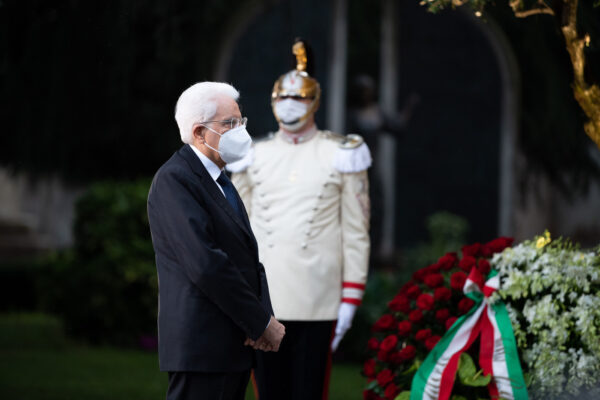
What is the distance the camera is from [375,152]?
921 cm

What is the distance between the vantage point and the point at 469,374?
411 cm

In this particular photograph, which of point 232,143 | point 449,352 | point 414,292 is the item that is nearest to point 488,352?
point 449,352

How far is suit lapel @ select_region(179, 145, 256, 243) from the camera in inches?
124

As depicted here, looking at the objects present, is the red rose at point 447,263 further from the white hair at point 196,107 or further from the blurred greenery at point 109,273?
the blurred greenery at point 109,273

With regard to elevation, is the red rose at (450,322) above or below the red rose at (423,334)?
above

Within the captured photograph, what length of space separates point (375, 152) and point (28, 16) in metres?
3.40

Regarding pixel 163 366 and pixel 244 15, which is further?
pixel 244 15

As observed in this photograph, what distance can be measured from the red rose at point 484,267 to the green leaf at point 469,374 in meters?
0.38

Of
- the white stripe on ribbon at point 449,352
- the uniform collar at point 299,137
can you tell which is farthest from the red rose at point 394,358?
the uniform collar at point 299,137

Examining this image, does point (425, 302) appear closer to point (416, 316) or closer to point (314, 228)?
point (416, 316)

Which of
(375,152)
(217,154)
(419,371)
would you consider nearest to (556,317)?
(419,371)

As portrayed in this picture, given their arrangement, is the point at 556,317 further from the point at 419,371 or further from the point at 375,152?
the point at 375,152

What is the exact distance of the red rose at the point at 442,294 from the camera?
14.5 feet

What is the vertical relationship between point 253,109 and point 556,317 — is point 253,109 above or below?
above
